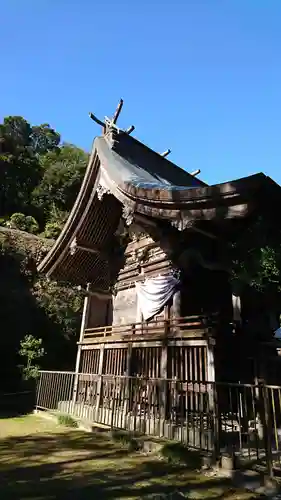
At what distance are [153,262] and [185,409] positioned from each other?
4.51 meters

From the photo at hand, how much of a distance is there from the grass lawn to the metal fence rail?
623 mm

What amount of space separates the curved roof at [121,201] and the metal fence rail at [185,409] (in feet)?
9.01

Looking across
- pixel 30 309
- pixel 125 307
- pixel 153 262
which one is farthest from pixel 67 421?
pixel 30 309

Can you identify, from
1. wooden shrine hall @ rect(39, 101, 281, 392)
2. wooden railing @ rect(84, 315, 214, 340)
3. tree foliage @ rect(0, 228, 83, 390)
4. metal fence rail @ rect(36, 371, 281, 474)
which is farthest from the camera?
tree foliage @ rect(0, 228, 83, 390)

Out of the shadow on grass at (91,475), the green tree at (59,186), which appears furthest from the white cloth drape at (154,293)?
the green tree at (59,186)

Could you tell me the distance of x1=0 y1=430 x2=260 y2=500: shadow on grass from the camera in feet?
12.7

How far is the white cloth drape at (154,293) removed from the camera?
912 cm

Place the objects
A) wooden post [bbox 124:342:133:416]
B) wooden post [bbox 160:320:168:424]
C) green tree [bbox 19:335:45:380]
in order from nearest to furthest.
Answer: wooden post [bbox 160:320:168:424]
wooden post [bbox 124:342:133:416]
green tree [bbox 19:335:45:380]

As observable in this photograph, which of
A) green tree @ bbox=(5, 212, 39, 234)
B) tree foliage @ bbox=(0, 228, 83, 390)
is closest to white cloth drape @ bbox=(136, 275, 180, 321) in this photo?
tree foliage @ bbox=(0, 228, 83, 390)

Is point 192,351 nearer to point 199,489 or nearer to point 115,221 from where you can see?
point 199,489

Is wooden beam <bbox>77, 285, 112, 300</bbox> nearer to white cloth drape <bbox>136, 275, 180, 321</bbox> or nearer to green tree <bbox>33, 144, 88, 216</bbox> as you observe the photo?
white cloth drape <bbox>136, 275, 180, 321</bbox>

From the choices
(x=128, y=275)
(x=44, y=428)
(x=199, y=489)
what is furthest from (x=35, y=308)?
(x=199, y=489)

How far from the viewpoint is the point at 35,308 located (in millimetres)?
19766

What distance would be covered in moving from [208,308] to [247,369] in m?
2.01
